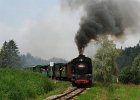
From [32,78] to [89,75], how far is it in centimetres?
986

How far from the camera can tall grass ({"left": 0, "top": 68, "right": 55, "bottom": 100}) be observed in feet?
82.4

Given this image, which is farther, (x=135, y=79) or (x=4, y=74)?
(x=135, y=79)

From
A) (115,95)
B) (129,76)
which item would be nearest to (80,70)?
(115,95)

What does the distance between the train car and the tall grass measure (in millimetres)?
5108

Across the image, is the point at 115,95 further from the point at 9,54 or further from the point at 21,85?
the point at 9,54

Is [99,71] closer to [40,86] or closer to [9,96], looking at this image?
[40,86]

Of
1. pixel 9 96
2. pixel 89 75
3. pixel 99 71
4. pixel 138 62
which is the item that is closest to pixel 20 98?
pixel 9 96

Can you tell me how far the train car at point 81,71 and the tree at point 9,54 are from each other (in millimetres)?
82559

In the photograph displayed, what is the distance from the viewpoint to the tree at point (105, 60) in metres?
88.1

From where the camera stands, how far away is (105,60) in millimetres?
88562

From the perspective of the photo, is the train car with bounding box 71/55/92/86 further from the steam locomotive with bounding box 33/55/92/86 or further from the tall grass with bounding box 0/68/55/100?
the tall grass with bounding box 0/68/55/100

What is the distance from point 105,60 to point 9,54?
182 feet

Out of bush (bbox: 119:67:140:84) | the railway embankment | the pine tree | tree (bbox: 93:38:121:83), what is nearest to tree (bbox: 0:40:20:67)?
the pine tree

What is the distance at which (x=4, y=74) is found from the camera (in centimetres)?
2856
